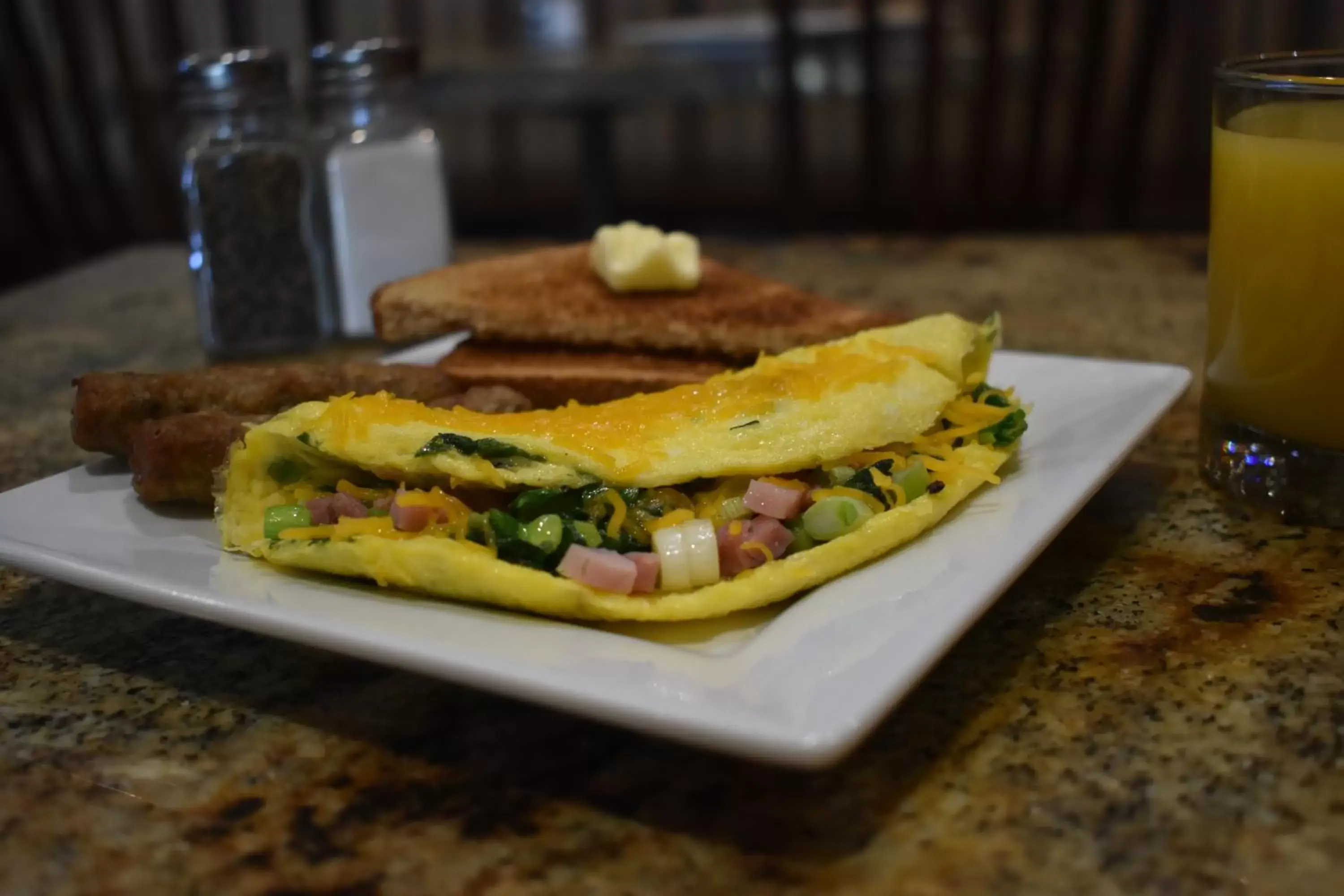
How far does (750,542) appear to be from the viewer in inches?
48.5

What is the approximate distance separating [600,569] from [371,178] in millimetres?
1873

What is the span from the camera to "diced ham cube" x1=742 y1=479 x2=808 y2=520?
→ 129 centimetres

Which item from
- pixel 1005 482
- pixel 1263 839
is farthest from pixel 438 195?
pixel 1263 839

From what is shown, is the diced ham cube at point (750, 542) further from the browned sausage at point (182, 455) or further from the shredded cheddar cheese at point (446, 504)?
the browned sausage at point (182, 455)

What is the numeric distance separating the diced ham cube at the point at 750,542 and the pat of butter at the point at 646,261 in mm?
919

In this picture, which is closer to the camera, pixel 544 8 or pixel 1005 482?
pixel 1005 482

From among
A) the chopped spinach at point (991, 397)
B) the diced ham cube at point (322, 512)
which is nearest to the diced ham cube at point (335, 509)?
the diced ham cube at point (322, 512)

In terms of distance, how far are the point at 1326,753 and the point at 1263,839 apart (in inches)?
6.2

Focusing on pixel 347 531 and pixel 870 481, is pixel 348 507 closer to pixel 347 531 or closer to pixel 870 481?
pixel 347 531

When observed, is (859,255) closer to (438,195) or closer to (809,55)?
(438,195)

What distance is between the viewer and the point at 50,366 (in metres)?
2.70

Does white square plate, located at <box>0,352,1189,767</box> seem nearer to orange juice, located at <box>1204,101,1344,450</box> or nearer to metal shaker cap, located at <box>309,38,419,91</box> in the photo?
orange juice, located at <box>1204,101,1344,450</box>

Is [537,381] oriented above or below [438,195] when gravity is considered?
below

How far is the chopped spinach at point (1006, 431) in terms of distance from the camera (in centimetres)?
151
